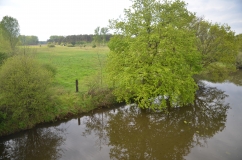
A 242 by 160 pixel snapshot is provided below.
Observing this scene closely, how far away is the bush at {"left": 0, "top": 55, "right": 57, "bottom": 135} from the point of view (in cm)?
1340

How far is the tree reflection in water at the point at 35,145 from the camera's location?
11859 millimetres

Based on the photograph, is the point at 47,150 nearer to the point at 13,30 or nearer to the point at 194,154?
the point at 194,154

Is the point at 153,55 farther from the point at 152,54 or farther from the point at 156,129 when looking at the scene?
the point at 156,129

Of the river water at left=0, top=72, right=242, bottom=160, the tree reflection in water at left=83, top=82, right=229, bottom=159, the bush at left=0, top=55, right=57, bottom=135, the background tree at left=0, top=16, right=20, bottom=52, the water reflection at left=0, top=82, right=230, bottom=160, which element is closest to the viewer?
the river water at left=0, top=72, right=242, bottom=160

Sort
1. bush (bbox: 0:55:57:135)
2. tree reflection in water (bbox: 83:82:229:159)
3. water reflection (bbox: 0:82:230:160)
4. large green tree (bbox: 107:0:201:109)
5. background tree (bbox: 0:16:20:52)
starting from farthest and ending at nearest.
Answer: background tree (bbox: 0:16:20:52)
large green tree (bbox: 107:0:201:109)
bush (bbox: 0:55:57:135)
tree reflection in water (bbox: 83:82:229:159)
water reflection (bbox: 0:82:230:160)

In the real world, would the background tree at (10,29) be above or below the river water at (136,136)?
above

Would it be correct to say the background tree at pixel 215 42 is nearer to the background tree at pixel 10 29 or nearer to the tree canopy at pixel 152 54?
the tree canopy at pixel 152 54

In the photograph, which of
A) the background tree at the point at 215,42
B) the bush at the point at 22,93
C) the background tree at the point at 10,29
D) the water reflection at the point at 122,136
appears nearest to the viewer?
the water reflection at the point at 122,136

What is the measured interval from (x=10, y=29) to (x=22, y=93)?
2322 cm

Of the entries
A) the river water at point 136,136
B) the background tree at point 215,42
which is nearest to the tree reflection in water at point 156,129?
the river water at point 136,136

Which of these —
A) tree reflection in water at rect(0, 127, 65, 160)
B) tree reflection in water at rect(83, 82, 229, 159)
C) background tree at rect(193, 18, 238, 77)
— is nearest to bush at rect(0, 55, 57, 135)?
tree reflection in water at rect(0, 127, 65, 160)

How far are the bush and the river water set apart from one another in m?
1.22

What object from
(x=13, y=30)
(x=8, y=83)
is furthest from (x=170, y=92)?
(x=13, y=30)

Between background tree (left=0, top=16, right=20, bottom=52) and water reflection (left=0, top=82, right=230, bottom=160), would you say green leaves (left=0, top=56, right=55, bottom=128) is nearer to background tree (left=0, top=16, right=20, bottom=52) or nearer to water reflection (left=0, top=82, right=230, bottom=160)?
water reflection (left=0, top=82, right=230, bottom=160)
